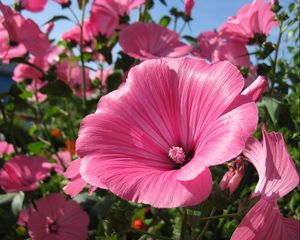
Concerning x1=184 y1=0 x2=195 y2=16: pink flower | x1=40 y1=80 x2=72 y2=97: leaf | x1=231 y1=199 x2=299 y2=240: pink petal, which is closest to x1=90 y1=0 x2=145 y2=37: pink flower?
x1=184 y1=0 x2=195 y2=16: pink flower

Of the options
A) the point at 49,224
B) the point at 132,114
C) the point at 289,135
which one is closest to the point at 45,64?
the point at 49,224

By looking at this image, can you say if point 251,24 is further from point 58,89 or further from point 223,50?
point 58,89

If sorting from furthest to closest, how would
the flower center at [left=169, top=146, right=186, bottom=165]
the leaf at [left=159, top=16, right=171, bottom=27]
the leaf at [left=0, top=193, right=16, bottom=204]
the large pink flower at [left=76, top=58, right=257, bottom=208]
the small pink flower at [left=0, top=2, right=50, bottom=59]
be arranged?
the leaf at [left=159, top=16, right=171, bottom=27], the small pink flower at [left=0, top=2, right=50, bottom=59], the leaf at [left=0, top=193, right=16, bottom=204], the flower center at [left=169, top=146, right=186, bottom=165], the large pink flower at [left=76, top=58, right=257, bottom=208]

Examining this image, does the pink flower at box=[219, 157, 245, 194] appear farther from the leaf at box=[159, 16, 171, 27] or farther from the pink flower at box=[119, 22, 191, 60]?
the leaf at box=[159, 16, 171, 27]

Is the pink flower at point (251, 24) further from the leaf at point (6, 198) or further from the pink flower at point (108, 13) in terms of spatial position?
the leaf at point (6, 198)

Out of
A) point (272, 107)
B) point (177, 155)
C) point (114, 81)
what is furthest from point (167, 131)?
point (114, 81)

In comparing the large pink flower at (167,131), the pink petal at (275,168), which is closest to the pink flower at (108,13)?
the large pink flower at (167,131)

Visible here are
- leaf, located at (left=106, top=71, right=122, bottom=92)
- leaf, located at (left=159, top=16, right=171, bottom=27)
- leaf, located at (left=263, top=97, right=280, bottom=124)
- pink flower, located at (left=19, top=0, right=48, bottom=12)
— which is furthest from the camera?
leaf, located at (left=159, top=16, right=171, bottom=27)
